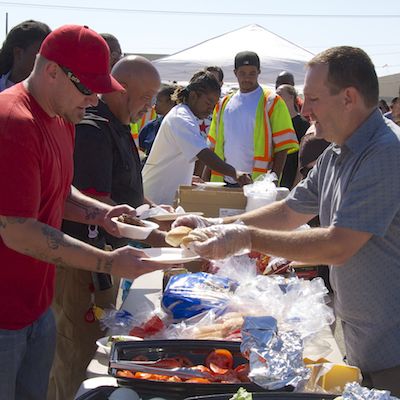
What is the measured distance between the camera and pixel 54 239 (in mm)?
2117

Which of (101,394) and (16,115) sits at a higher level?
(16,115)

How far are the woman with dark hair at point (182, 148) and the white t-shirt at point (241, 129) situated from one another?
93cm

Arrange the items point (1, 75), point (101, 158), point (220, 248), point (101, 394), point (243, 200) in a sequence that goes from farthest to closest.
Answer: point (243, 200) → point (1, 75) → point (101, 158) → point (220, 248) → point (101, 394)

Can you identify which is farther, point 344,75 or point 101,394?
point 344,75

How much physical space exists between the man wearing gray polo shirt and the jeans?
29.2 inches

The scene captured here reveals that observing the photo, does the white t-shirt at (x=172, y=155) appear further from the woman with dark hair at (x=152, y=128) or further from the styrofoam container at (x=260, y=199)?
the woman with dark hair at (x=152, y=128)

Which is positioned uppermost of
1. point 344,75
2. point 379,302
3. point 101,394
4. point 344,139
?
point 344,75

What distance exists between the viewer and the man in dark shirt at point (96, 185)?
3068mm

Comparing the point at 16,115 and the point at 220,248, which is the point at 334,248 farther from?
the point at 16,115

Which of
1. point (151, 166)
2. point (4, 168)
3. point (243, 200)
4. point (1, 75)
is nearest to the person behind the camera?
point (4, 168)

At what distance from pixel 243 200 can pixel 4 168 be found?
233 centimetres

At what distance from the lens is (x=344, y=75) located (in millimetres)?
2211

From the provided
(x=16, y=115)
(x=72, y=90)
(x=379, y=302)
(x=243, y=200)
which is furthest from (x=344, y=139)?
(x=243, y=200)

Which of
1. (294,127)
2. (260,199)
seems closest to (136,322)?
(260,199)
